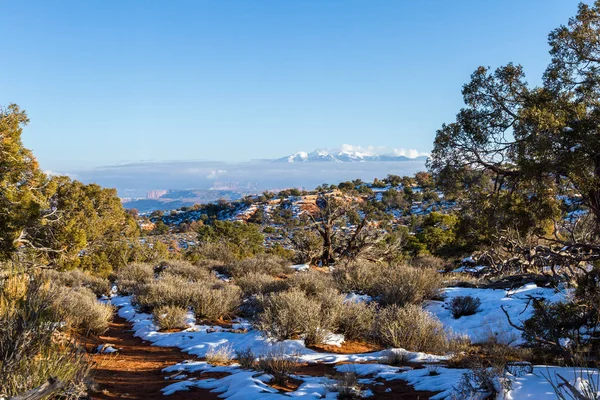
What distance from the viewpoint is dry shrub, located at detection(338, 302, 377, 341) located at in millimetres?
8891

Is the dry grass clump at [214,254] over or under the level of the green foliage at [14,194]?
under

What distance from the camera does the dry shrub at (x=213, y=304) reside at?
10.9 metres

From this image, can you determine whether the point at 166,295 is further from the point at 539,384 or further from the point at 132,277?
the point at 539,384

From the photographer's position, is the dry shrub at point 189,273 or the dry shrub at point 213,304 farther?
the dry shrub at point 189,273

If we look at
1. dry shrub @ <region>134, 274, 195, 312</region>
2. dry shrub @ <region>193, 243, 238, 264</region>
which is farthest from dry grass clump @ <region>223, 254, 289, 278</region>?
dry shrub @ <region>134, 274, 195, 312</region>

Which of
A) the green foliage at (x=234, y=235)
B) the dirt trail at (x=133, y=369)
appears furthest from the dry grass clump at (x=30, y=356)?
the green foliage at (x=234, y=235)

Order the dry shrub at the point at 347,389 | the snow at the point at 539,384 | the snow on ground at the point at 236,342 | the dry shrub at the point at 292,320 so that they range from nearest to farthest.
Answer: the snow at the point at 539,384
the dry shrub at the point at 347,389
the snow on ground at the point at 236,342
the dry shrub at the point at 292,320

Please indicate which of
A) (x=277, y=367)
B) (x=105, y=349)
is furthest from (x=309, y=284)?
(x=277, y=367)

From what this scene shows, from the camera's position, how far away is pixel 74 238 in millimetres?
19109

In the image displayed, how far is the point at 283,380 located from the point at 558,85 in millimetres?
7224

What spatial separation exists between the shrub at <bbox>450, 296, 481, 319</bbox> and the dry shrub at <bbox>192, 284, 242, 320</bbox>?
18.7 ft

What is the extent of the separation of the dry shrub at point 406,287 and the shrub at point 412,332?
2181 mm

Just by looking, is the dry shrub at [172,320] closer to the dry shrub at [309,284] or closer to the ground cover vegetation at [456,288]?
the ground cover vegetation at [456,288]

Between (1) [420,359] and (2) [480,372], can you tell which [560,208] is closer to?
(1) [420,359]
